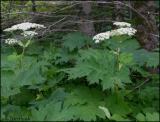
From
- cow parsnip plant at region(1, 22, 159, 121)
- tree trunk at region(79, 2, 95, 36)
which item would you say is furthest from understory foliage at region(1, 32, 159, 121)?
tree trunk at region(79, 2, 95, 36)

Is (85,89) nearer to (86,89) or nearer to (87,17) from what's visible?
(86,89)

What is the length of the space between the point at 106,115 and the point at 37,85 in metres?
0.73

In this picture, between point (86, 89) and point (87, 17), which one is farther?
point (87, 17)

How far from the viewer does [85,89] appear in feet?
9.90

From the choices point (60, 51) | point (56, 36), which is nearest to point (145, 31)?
point (60, 51)

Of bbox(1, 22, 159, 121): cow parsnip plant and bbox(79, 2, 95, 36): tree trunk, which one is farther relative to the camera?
bbox(79, 2, 95, 36): tree trunk

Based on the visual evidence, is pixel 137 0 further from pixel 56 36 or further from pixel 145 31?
pixel 56 36

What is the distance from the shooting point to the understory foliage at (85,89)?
266 cm

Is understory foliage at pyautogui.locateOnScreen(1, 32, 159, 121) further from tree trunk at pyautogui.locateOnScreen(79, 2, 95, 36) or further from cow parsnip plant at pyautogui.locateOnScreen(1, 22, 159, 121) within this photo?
tree trunk at pyautogui.locateOnScreen(79, 2, 95, 36)

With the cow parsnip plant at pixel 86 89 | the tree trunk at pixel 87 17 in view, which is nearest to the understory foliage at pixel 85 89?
the cow parsnip plant at pixel 86 89

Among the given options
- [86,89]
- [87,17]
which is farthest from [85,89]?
[87,17]

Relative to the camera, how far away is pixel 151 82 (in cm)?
344

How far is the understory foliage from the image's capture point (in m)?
2.66

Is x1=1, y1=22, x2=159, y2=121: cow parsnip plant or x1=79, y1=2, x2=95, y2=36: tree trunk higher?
x1=79, y1=2, x2=95, y2=36: tree trunk
